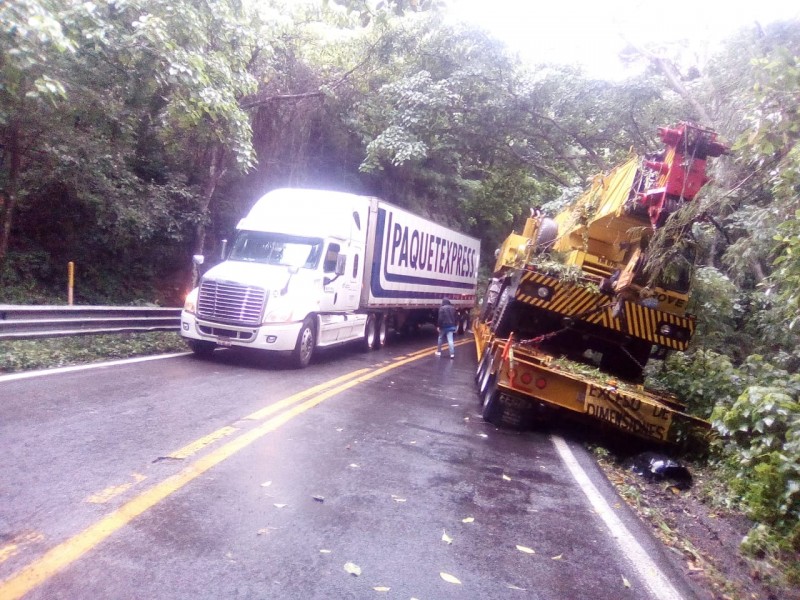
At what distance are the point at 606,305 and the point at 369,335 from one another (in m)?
7.68

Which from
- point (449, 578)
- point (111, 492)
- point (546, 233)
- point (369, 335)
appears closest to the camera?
point (449, 578)

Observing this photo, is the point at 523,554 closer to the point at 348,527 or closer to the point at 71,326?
the point at 348,527

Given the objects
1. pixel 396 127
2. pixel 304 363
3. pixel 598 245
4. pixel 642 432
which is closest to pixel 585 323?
pixel 598 245

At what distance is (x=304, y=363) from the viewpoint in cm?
1188

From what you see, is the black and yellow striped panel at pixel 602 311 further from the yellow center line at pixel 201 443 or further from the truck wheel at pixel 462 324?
the truck wheel at pixel 462 324

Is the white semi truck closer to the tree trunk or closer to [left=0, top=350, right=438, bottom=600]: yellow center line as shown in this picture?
Answer: [left=0, top=350, right=438, bottom=600]: yellow center line

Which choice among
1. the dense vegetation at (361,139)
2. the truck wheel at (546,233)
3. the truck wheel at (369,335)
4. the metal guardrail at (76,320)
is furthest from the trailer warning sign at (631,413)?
the truck wheel at (369,335)

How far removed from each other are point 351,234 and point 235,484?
30.6 feet

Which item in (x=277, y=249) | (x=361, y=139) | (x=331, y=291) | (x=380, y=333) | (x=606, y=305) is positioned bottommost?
(x=380, y=333)

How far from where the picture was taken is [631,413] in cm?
745

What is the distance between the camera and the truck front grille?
1109 cm

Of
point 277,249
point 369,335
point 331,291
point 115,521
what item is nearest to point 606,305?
point 331,291

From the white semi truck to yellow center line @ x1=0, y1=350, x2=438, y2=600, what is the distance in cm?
386

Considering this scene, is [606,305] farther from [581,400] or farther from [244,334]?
[244,334]
